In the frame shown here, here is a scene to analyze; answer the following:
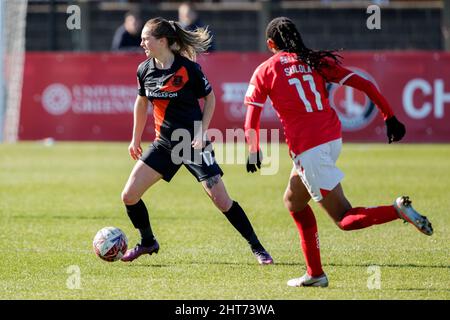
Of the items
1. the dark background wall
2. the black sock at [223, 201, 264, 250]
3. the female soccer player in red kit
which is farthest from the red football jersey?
the dark background wall

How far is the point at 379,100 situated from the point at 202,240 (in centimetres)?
311

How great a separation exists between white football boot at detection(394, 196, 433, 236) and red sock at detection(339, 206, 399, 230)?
0.09 meters

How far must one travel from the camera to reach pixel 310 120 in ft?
24.1

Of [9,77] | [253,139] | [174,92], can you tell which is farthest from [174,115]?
[9,77]

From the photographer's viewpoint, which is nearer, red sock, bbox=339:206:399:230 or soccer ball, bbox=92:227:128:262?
red sock, bbox=339:206:399:230

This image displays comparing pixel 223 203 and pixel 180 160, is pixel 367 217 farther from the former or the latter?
pixel 180 160

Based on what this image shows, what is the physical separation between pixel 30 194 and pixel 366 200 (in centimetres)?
440

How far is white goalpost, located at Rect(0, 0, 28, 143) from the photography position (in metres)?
20.9

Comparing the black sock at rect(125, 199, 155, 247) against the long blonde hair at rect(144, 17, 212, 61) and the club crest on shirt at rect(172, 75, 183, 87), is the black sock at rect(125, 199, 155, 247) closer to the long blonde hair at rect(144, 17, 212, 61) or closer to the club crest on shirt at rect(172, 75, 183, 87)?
the club crest on shirt at rect(172, 75, 183, 87)

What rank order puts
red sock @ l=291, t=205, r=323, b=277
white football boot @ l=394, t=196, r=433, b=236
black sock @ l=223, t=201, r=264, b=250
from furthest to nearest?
black sock @ l=223, t=201, r=264, b=250 < red sock @ l=291, t=205, r=323, b=277 < white football boot @ l=394, t=196, r=433, b=236

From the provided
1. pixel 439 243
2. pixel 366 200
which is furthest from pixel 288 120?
pixel 366 200

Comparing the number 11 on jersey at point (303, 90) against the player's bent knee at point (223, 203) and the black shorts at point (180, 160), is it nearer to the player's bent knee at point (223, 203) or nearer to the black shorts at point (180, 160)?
the black shorts at point (180, 160)

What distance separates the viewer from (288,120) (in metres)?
7.42
